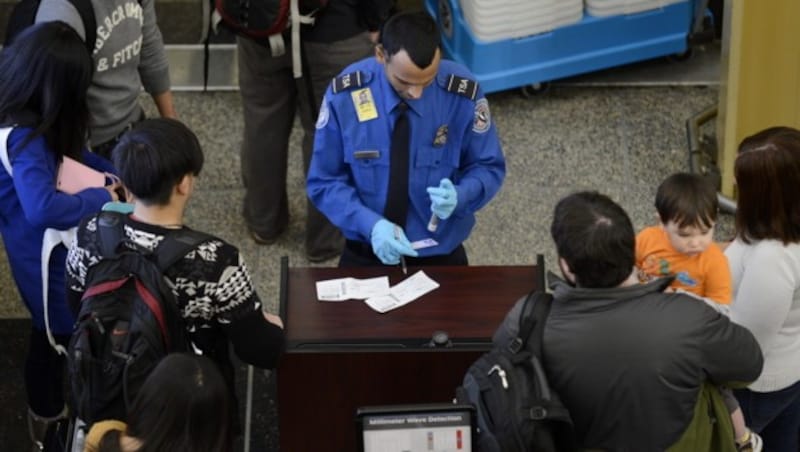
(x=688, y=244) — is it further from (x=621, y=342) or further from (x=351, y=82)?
(x=351, y=82)

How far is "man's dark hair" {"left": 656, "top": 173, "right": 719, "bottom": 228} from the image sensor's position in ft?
10.3

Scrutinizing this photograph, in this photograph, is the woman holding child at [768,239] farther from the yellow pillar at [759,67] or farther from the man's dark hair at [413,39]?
the yellow pillar at [759,67]

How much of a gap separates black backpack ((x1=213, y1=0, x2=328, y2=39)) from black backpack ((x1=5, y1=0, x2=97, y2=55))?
0.68 m

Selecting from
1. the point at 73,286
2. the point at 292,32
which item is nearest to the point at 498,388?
the point at 73,286

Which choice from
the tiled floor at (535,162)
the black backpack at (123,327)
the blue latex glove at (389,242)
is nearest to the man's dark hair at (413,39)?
the blue latex glove at (389,242)

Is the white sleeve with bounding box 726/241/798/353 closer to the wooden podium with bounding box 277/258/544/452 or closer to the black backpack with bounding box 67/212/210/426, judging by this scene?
the wooden podium with bounding box 277/258/544/452

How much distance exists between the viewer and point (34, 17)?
3.43 m

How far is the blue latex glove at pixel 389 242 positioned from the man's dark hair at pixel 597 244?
2.78 ft

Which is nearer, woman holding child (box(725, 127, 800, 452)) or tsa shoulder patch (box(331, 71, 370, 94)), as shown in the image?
woman holding child (box(725, 127, 800, 452))

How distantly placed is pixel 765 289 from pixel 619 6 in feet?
8.66

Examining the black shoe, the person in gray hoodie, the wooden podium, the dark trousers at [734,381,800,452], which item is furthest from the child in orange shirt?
the black shoe

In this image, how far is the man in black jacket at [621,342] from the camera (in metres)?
2.52

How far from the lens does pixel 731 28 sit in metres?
4.55

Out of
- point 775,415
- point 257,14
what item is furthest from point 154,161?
point 775,415
